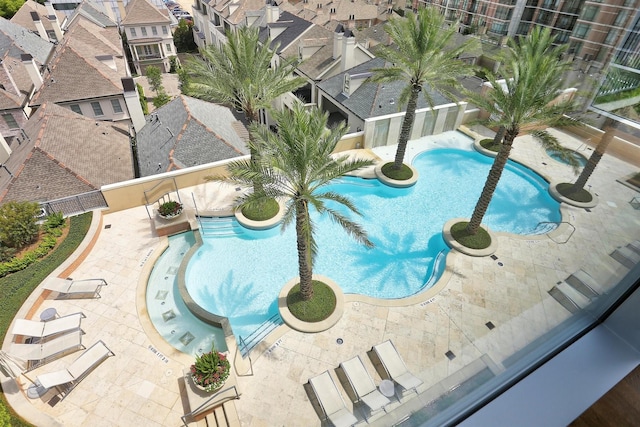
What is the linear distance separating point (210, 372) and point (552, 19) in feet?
186

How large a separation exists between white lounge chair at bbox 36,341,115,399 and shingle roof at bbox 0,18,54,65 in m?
36.6

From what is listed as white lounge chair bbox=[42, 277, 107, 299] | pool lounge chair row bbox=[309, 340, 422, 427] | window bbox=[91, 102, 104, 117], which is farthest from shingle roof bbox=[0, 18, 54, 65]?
pool lounge chair row bbox=[309, 340, 422, 427]

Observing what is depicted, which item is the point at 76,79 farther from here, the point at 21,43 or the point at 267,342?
the point at 267,342

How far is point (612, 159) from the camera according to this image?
10.6ft

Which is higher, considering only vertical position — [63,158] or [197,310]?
[63,158]

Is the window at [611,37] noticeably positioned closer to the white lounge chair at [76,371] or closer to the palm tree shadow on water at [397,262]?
the palm tree shadow on water at [397,262]

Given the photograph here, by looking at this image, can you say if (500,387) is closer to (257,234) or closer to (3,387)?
(3,387)

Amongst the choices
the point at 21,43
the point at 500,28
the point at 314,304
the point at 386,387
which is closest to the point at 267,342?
the point at 314,304

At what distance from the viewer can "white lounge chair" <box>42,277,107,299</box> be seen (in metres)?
13.1

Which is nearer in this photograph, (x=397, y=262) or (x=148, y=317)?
(x=148, y=317)

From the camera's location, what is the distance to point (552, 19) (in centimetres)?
4438

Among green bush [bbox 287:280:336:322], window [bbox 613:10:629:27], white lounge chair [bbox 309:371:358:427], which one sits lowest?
green bush [bbox 287:280:336:322]

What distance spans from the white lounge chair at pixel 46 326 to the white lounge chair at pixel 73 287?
3.94 ft

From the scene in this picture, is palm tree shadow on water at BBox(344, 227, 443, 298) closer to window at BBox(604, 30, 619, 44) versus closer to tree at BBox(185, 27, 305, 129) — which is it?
tree at BBox(185, 27, 305, 129)
